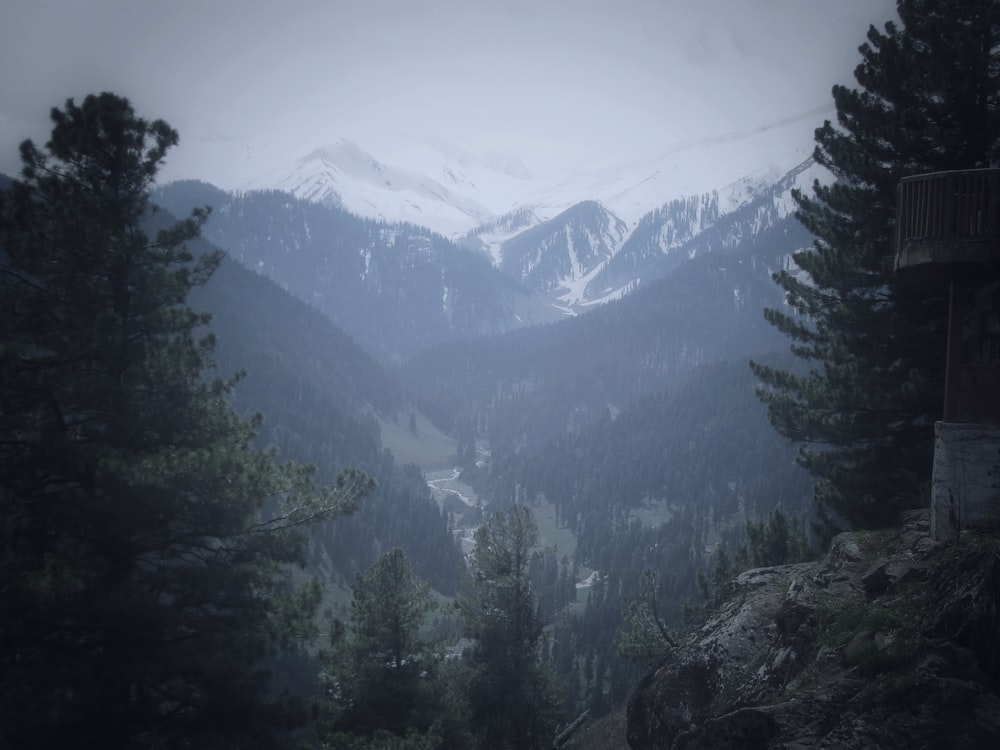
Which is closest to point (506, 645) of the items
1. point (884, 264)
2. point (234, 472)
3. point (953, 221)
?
point (234, 472)

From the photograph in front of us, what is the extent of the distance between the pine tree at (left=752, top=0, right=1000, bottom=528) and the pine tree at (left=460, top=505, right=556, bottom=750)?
37.6 ft

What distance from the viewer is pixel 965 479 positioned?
1164 centimetres

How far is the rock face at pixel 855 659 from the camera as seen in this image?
8617mm

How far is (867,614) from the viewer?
10.8 m

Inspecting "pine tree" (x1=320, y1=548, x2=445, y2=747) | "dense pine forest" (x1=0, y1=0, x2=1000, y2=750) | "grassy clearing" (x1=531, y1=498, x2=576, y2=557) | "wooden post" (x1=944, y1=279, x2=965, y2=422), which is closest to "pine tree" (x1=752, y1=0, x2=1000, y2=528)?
"dense pine forest" (x1=0, y1=0, x2=1000, y2=750)

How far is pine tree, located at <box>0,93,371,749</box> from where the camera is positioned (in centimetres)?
1076

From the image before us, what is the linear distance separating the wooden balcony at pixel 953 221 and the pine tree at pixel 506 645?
17100 millimetres

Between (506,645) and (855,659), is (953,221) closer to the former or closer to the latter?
(855,659)

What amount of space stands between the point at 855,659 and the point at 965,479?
4.24 metres

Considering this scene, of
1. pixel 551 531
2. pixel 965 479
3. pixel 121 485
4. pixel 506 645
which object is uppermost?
pixel 965 479

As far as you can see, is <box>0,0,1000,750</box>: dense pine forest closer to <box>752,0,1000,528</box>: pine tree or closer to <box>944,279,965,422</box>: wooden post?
<box>752,0,1000,528</box>: pine tree

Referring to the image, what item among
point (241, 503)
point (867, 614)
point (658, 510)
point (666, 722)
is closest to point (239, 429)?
point (241, 503)

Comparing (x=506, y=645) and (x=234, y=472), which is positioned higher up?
(x=234, y=472)

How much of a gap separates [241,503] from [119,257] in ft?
17.6
